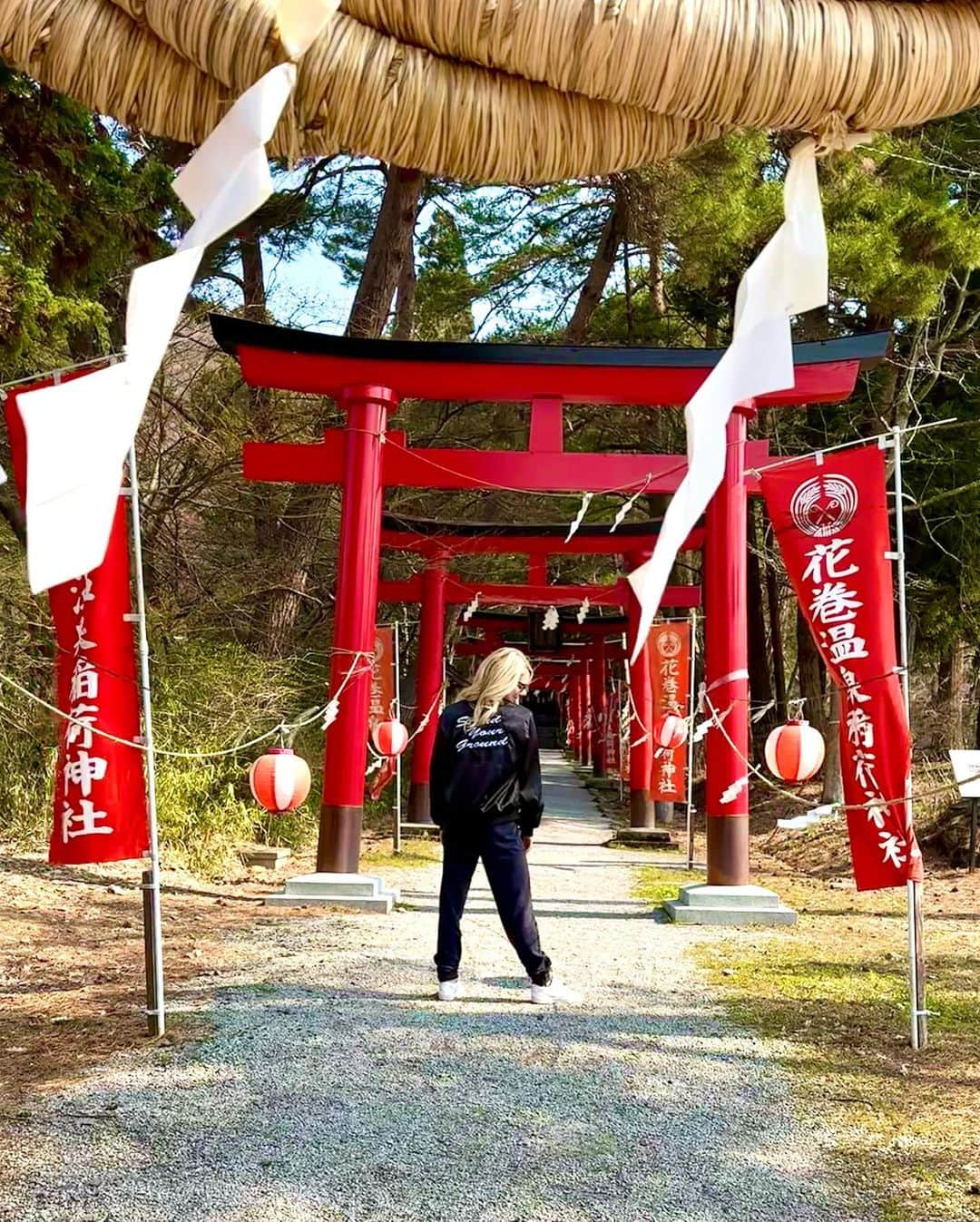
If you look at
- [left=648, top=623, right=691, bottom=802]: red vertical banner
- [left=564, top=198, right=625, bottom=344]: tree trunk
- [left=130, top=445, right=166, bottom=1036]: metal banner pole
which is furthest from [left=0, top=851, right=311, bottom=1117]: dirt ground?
[left=564, top=198, right=625, bottom=344]: tree trunk

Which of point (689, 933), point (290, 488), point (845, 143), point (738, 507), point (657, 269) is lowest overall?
point (689, 933)

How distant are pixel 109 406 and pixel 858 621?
15.5ft

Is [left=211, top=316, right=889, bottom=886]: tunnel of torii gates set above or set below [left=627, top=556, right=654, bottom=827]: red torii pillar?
above

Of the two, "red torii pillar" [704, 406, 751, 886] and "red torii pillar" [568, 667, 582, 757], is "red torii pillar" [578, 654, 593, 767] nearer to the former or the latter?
"red torii pillar" [568, 667, 582, 757]

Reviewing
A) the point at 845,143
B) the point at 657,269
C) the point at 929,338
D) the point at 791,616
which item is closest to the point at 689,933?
the point at 845,143

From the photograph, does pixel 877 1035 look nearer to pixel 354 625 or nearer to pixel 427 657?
pixel 354 625

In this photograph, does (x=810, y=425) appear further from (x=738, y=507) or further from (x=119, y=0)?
(x=119, y=0)

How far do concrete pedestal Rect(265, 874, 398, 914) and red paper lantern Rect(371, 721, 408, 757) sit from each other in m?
3.83

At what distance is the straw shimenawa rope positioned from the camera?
894 millimetres

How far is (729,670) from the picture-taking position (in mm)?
8008

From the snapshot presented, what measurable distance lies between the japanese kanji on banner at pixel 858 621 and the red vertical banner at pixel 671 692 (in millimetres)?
6869

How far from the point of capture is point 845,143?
1.06m

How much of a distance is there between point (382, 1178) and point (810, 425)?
14393 mm

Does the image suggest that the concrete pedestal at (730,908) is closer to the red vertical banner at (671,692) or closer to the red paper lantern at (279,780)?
the red paper lantern at (279,780)
